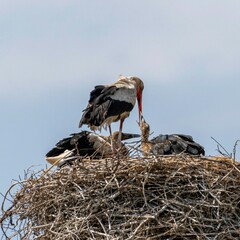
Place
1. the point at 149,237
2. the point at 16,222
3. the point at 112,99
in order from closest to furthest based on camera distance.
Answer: the point at 149,237 < the point at 16,222 < the point at 112,99

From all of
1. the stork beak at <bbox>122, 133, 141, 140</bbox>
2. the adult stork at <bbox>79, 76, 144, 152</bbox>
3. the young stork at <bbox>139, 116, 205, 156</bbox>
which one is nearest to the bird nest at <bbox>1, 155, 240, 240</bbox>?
the young stork at <bbox>139, 116, 205, 156</bbox>

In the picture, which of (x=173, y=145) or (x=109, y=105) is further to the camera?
(x=109, y=105)

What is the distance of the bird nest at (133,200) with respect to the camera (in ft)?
31.8

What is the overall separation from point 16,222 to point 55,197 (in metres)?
0.44

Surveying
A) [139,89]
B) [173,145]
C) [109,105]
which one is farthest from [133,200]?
[139,89]

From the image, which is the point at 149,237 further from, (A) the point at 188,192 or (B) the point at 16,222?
(B) the point at 16,222

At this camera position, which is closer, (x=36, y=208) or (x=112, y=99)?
(x=36, y=208)

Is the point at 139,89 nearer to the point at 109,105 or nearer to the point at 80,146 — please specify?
the point at 109,105

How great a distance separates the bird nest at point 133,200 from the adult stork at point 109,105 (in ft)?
6.52

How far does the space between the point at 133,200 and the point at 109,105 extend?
2.57 metres

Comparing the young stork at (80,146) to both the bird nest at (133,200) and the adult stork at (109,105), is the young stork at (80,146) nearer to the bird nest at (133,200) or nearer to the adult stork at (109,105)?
the adult stork at (109,105)

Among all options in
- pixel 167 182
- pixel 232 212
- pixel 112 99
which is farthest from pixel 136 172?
pixel 112 99

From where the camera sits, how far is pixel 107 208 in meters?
9.91

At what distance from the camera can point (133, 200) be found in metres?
9.99
